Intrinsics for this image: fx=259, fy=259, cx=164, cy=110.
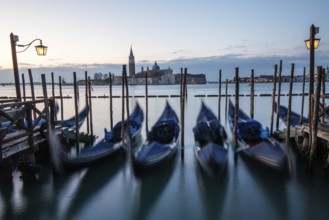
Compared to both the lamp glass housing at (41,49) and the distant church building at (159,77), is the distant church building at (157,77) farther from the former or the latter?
the lamp glass housing at (41,49)

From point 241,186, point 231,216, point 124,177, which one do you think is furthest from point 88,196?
point 241,186

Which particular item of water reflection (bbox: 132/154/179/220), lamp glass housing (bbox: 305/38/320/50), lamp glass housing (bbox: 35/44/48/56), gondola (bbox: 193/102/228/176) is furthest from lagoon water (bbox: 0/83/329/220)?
lamp glass housing (bbox: 305/38/320/50)

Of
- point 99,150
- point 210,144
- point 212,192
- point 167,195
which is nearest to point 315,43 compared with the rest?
point 210,144

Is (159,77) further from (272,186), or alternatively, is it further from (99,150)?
(272,186)

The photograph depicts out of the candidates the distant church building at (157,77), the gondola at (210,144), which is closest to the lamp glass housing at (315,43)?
the gondola at (210,144)

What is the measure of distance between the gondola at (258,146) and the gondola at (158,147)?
218cm

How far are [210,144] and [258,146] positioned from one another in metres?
1.34

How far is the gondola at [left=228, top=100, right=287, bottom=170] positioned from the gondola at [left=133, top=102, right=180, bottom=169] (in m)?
2.18

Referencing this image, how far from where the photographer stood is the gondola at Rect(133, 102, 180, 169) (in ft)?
20.6

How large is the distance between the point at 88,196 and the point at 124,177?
131cm

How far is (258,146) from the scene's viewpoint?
6.86m

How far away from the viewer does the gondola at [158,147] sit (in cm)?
629

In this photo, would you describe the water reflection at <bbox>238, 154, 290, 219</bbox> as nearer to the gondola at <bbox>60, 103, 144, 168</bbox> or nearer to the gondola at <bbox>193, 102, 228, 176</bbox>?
the gondola at <bbox>193, 102, 228, 176</bbox>

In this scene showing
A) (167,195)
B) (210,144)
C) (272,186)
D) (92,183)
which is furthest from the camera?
(210,144)
